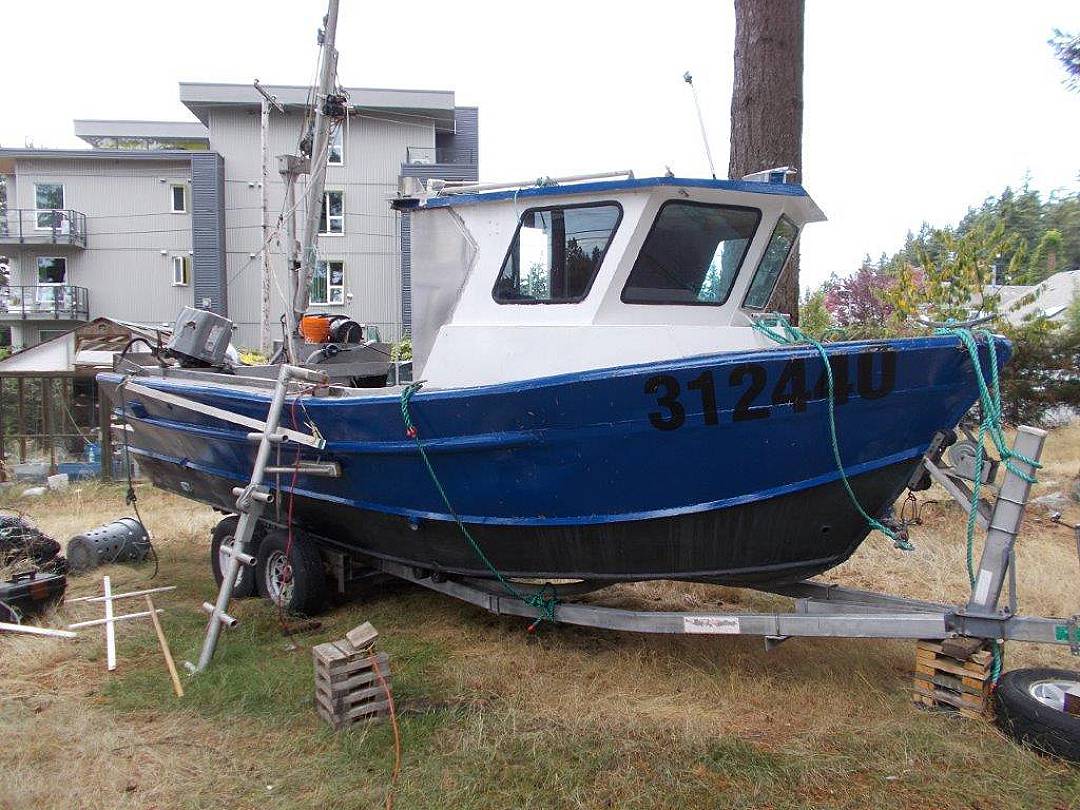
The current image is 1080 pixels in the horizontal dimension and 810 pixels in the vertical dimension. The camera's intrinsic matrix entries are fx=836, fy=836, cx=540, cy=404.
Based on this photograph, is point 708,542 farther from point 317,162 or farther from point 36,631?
point 317,162

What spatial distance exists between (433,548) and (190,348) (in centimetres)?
308

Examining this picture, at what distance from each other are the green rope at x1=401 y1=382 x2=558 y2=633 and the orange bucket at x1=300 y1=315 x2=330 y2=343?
2.29 metres

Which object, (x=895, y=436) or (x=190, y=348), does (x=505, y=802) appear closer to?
(x=895, y=436)

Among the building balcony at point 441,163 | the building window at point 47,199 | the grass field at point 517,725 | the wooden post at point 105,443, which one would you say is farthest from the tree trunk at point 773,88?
the building window at point 47,199

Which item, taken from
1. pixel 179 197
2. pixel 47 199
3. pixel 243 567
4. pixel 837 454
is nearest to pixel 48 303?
pixel 47 199

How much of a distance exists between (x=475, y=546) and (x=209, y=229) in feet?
68.8

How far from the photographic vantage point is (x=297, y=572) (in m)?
5.45

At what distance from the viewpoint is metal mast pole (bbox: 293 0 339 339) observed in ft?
25.0

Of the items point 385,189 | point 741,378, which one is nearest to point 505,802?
point 741,378

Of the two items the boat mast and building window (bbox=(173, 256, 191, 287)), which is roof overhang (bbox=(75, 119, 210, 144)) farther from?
the boat mast

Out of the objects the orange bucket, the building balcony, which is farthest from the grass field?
the building balcony

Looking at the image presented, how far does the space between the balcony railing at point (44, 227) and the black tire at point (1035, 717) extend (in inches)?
1013

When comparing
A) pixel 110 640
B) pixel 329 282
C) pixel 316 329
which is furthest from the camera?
pixel 329 282

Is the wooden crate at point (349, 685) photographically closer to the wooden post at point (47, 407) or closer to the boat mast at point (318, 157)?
the boat mast at point (318, 157)
